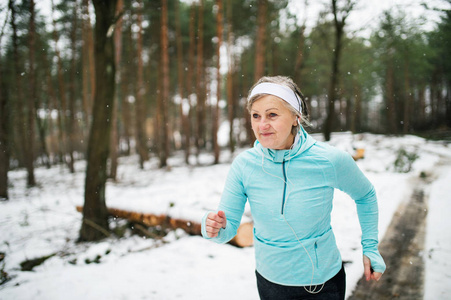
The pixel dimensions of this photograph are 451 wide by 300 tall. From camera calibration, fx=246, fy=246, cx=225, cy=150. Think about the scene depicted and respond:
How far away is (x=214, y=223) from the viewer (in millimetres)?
1370

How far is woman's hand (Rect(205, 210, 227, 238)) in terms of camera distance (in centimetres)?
137

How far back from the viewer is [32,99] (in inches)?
440

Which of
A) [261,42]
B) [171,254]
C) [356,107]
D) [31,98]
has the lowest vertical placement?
[171,254]

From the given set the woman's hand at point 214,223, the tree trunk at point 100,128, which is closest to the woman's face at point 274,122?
the woman's hand at point 214,223

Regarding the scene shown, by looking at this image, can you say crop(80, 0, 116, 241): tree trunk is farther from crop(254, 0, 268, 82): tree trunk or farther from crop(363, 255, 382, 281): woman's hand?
crop(254, 0, 268, 82): tree trunk

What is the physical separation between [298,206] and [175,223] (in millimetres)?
4236

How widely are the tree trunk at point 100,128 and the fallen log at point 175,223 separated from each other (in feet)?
1.78

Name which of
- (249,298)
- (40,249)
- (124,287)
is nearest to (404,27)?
(249,298)

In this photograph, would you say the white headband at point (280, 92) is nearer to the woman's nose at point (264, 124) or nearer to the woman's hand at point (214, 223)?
the woman's nose at point (264, 124)

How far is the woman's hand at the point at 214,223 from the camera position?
1372 millimetres

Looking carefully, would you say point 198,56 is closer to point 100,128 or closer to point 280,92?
point 100,128

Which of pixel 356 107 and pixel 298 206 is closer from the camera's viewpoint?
pixel 298 206

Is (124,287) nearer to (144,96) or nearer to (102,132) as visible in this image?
(102,132)

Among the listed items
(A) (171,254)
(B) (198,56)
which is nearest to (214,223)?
(A) (171,254)
